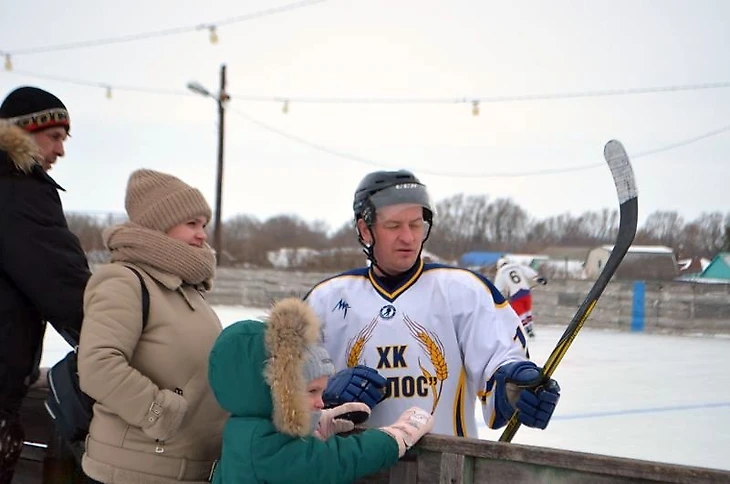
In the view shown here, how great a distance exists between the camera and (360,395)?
1.79 meters

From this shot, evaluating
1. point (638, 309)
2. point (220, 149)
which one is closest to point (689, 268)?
point (638, 309)

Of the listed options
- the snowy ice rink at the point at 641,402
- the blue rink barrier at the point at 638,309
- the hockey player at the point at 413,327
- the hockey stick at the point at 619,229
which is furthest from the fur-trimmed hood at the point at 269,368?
the blue rink barrier at the point at 638,309

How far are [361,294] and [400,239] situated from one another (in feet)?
0.54

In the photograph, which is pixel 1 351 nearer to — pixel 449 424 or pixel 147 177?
pixel 147 177

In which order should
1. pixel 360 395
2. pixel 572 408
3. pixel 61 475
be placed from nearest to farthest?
pixel 360 395 < pixel 61 475 < pixel 572 408

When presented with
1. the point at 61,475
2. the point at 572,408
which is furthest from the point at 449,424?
the point at 572,408

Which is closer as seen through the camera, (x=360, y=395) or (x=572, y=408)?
(x=360, y=395)

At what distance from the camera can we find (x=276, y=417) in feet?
4.89

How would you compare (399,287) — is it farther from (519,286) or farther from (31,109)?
(519,286)

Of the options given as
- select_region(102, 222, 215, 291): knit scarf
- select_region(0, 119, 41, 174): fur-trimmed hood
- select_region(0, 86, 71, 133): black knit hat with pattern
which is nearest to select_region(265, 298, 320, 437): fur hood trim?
select_region(102, 222, 215, 291): knit scarf

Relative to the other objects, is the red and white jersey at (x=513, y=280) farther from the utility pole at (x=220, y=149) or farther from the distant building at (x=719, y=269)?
the utility pole at (x=220, y=149)

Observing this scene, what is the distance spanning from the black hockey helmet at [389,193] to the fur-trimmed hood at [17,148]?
2.65 feet

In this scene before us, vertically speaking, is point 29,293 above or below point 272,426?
above

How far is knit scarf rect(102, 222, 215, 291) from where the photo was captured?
1867 millimetres
